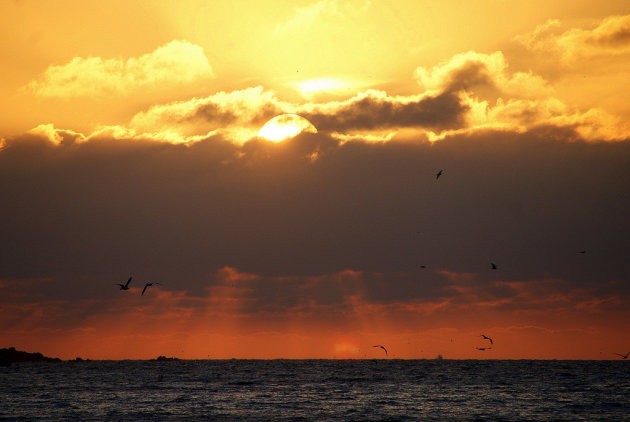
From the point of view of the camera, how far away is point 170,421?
59.7 m

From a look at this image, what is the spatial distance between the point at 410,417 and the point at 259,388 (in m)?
44.4

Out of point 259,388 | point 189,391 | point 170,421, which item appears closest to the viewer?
point 170,421

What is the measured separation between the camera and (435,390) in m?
99.4

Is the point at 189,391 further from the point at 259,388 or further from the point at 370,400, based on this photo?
the point at 370,400

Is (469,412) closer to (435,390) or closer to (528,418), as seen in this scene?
(528,418)

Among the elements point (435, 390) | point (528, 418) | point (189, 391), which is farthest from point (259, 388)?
point (528, 418)

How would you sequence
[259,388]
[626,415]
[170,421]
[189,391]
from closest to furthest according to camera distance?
1. [170,421]
2. [626,415]
3. [189,391]
4. [259,388]

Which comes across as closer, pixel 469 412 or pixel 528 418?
pixel 528 418

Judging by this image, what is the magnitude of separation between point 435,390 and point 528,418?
3778 cm

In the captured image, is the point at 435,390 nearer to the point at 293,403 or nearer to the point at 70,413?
the point at 293,403

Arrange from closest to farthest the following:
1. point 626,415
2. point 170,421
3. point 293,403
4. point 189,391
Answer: point 170,421
point 626,415
point 293,403
point 189,391

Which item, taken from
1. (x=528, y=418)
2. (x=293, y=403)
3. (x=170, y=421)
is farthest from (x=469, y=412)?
(x=170, y=421)

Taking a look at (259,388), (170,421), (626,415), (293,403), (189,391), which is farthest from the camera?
(259,388)

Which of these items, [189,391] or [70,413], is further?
[189,391]
